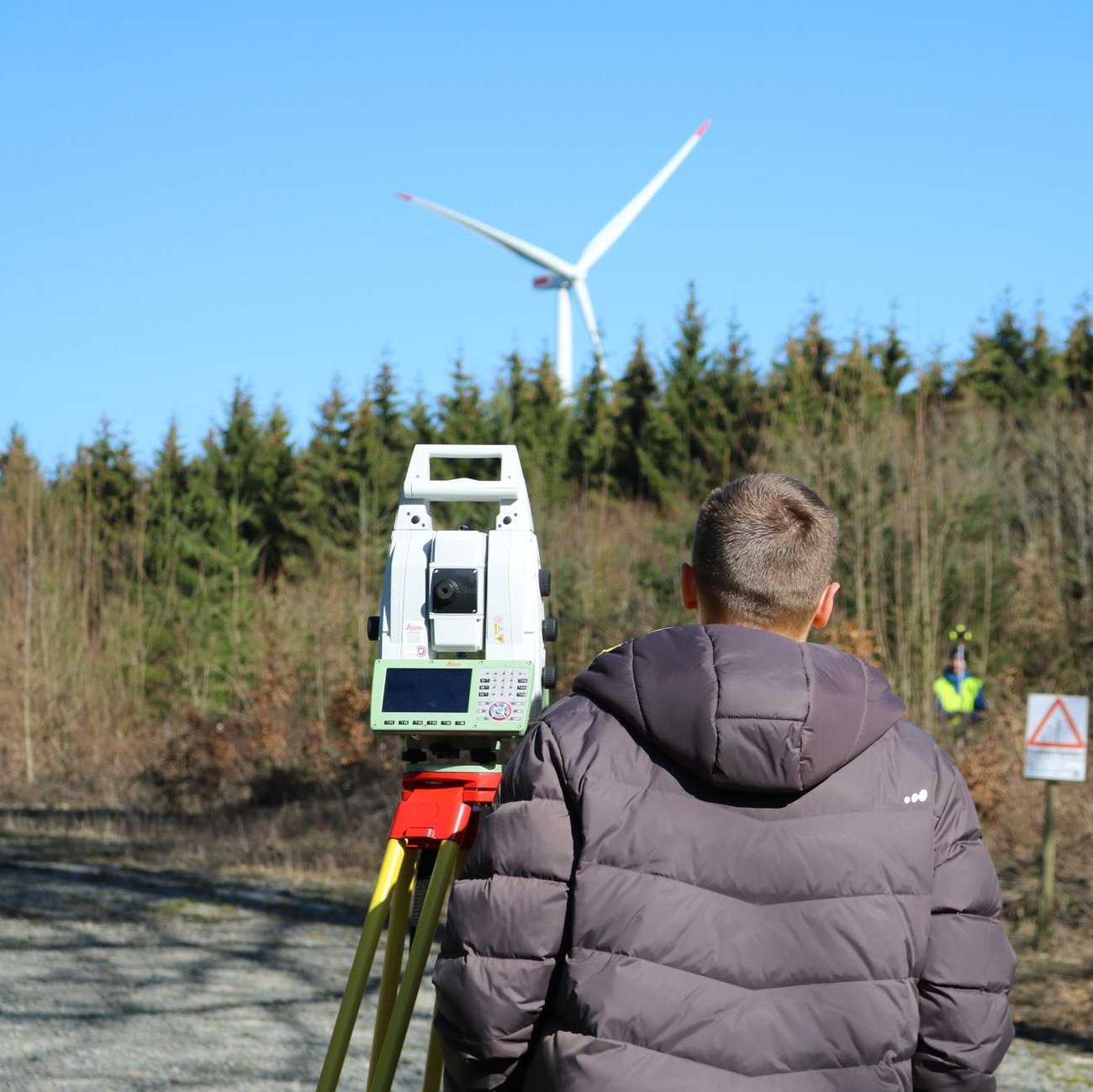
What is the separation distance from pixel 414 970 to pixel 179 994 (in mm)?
4101

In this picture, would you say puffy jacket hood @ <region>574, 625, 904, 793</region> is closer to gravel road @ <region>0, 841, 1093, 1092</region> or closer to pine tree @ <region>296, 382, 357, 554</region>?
gravel road @ <region>0, 841, 1093, 1092</region>

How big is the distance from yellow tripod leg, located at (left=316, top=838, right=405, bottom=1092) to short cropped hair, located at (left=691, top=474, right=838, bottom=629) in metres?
1.16

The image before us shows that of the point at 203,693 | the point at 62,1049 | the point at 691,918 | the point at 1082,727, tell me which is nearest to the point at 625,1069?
the point at 691,918

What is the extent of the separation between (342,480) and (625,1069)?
98.2 feet

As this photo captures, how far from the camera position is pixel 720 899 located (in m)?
1.88

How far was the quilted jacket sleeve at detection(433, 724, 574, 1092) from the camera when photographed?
186 cm

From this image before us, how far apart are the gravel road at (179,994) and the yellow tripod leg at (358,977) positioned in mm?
2278

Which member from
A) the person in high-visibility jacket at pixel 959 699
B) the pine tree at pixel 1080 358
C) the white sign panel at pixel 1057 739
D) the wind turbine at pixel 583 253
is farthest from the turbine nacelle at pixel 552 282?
the white sign panel at pixel 1057 739

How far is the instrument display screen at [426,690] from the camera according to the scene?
3021mm

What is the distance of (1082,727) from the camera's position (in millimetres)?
8305

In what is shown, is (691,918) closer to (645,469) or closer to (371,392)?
(645,469)

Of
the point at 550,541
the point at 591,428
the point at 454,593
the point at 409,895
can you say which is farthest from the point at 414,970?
the point at 591,428

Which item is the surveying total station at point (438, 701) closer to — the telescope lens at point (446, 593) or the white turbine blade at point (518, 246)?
the telescope lens at point (446, 593)

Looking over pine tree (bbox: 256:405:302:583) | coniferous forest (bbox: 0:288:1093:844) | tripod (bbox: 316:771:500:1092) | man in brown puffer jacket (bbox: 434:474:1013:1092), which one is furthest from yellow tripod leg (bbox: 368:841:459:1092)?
pine tree (bbox: 256:405:302:583)
